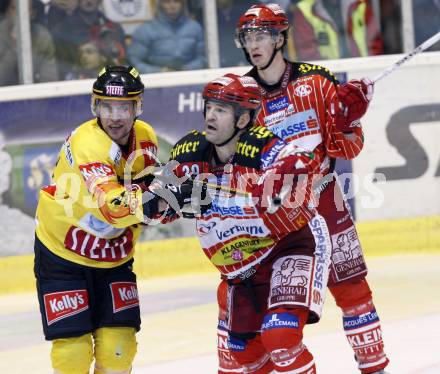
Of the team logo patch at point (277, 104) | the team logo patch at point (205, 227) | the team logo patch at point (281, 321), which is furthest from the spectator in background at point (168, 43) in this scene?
the team logo patch at point (281, 321)

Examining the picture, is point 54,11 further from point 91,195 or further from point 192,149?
point 192,149

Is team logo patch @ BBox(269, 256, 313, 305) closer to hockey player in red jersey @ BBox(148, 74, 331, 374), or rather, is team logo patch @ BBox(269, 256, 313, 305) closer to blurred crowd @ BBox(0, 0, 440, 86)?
hockey player in red jersey @ BBox(148, 74, 331, 374)

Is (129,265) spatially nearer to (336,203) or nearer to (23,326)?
(336,203)

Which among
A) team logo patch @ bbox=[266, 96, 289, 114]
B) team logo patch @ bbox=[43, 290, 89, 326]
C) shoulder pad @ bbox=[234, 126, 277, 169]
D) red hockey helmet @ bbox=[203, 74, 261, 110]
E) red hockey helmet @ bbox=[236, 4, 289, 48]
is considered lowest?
team logo patch @ bbox=[43, 290, 89, 326]

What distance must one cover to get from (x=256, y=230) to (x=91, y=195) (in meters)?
0.80

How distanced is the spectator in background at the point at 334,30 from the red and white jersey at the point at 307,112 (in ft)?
14.7

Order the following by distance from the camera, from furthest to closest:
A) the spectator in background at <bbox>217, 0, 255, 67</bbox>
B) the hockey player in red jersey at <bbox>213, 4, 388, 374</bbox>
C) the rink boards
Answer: the spectator in background at <bbox>217, 0, 255, 67</bbox> → the rink boards → the hockey player in red jersey at <bbox>213, 4, 388, 374</bbox>

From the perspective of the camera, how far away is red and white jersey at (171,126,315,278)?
15.7 ft

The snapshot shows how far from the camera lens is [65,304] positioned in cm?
526

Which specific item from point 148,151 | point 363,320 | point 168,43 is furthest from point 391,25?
point 148,151

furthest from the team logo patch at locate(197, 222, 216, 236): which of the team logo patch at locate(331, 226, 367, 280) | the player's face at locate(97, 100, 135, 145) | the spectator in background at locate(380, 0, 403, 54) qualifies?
the spectator in background at locate(380, 0, 403, 54)

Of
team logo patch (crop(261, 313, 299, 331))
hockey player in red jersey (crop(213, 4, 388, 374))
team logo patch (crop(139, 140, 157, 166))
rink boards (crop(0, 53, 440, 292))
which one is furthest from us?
rink boards (crop(0, 53, 440, 292))

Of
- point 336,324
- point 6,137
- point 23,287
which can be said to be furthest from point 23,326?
point 336,324

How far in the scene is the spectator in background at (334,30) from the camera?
10250 mm
